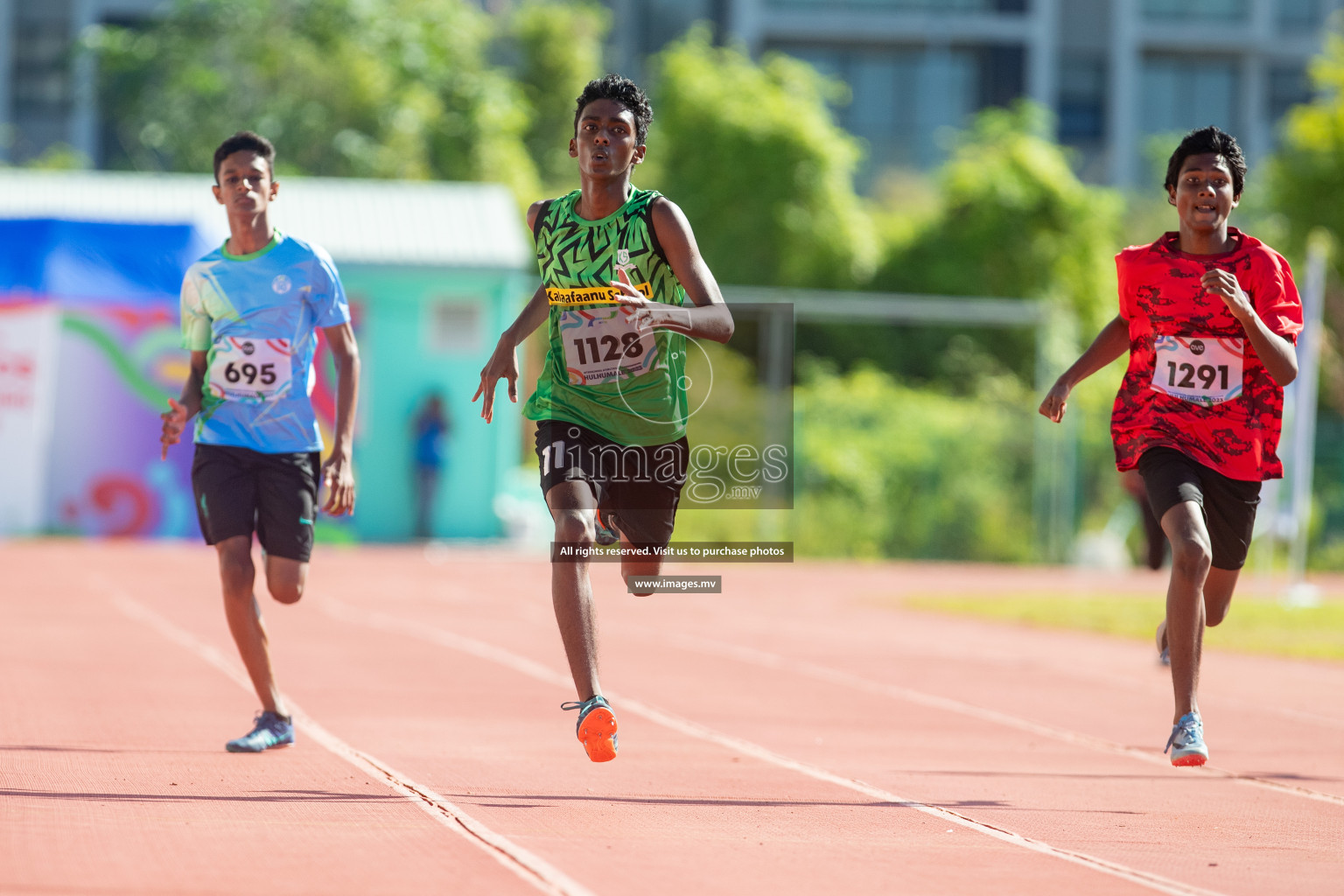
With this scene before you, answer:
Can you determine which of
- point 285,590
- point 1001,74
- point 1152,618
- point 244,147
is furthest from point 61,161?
point 285,590

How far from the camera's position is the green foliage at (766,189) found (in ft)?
116

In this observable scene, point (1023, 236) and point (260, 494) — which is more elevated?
point (1023, 236)

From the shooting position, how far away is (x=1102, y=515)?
26094mm

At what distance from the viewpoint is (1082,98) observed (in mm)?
53344

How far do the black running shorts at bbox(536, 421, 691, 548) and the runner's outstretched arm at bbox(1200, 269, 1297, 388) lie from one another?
188 centimetres

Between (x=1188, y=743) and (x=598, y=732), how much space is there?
78.6 inches

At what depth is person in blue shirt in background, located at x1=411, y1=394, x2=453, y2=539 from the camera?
24547 millimetres

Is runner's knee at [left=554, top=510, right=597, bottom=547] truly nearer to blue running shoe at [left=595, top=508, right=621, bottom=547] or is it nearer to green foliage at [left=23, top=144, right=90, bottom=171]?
blue running shoe at [left=595, top=508, right=621, bottom=547]

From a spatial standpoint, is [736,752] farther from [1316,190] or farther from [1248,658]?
[1316,190]

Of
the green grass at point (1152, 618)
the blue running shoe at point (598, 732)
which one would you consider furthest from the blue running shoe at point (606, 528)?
the green grass at point (1152, 618)

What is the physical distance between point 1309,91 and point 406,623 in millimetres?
48912

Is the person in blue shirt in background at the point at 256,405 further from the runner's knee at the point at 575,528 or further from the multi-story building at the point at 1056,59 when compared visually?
the multi-story building at the point at 1056,59

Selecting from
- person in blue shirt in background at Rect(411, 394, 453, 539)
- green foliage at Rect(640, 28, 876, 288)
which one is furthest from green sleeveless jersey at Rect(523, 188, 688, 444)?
green foliage at Rect(640, 28, 876, 288)

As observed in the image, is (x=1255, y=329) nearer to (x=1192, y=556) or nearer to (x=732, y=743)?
(x=1192, y=556)
